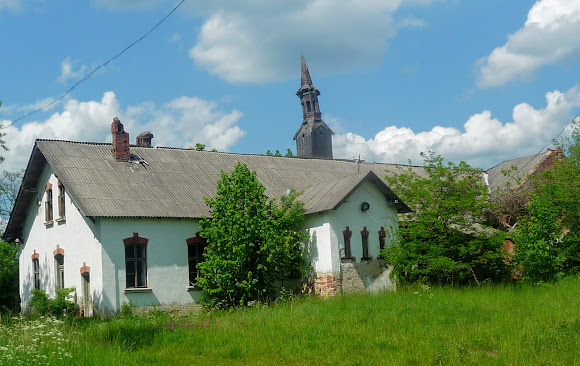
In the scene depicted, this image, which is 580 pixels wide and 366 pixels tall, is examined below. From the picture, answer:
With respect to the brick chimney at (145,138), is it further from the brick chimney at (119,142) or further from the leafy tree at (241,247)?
the leafy tree at (241,247)

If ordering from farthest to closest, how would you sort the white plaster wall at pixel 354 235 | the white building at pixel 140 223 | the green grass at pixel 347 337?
the white plaster wall at pixel 354 235 → the white building at pixel 140 223 → the green grass at pixel 347 337

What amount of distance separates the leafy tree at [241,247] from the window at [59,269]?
19.3 ft

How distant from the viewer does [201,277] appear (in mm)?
21734

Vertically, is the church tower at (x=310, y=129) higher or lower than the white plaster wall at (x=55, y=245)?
higher

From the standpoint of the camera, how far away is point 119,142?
24312mm

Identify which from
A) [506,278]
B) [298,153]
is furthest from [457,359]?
[298,153]

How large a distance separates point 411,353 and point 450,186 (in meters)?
12.6

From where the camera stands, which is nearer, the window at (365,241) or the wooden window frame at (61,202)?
the window at (365,241)

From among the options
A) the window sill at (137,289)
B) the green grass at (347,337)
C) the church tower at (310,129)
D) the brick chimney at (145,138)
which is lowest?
the green grass at (347,337)

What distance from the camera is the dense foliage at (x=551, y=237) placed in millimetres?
20906

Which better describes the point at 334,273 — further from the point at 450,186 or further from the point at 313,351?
the point at 313,351

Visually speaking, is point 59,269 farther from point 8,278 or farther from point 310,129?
point 310,129

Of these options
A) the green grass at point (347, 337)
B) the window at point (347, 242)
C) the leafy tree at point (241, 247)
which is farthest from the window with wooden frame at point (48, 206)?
the window at point (347, 242)

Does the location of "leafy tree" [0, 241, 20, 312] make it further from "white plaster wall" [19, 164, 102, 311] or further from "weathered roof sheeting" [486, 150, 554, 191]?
"weathered roof sheeting" [486, 150, 554, 191]
